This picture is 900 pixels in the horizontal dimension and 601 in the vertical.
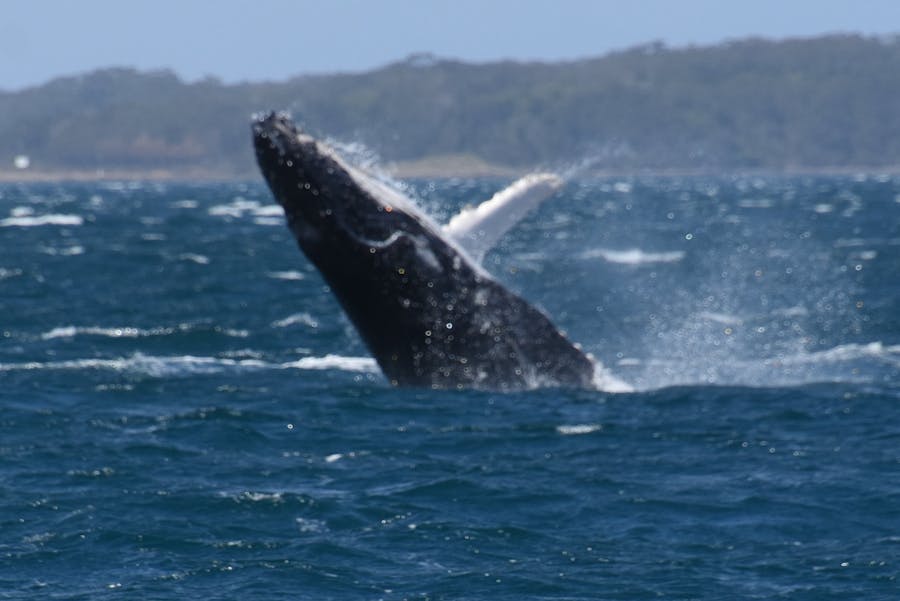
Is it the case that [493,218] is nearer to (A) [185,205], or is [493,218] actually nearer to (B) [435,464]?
(B) [435,464]

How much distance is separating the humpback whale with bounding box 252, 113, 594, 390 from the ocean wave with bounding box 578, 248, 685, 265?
30017 millimetres

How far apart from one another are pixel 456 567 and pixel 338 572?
86cm

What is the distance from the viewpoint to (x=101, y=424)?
62.1ft

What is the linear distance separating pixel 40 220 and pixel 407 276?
66.7 meters

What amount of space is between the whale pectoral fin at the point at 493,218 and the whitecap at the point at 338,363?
19.3ft

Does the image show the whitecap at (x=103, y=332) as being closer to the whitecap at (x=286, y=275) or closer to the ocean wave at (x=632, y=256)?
the whitecap at (x=286, y=275)

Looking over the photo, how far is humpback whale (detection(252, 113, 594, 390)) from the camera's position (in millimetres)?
16203

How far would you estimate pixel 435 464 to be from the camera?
54.7 ft

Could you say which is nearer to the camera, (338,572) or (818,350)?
(338,572)

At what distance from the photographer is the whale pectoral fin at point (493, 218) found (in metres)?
17.2

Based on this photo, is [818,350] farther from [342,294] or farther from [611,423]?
[342,294]

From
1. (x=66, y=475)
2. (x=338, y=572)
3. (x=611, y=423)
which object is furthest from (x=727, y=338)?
(x=338, y=572)

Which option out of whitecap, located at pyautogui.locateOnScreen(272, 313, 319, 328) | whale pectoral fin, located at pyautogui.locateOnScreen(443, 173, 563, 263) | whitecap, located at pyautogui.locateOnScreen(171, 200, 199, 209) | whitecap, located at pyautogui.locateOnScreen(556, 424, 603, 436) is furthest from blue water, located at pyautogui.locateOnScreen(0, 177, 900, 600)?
whitecap, located at pyautogui.locateOnScreen(171, 200, 199, 209)

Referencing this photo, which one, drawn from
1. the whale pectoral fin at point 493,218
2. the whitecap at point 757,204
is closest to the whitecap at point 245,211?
the whitecap at point 757,204
